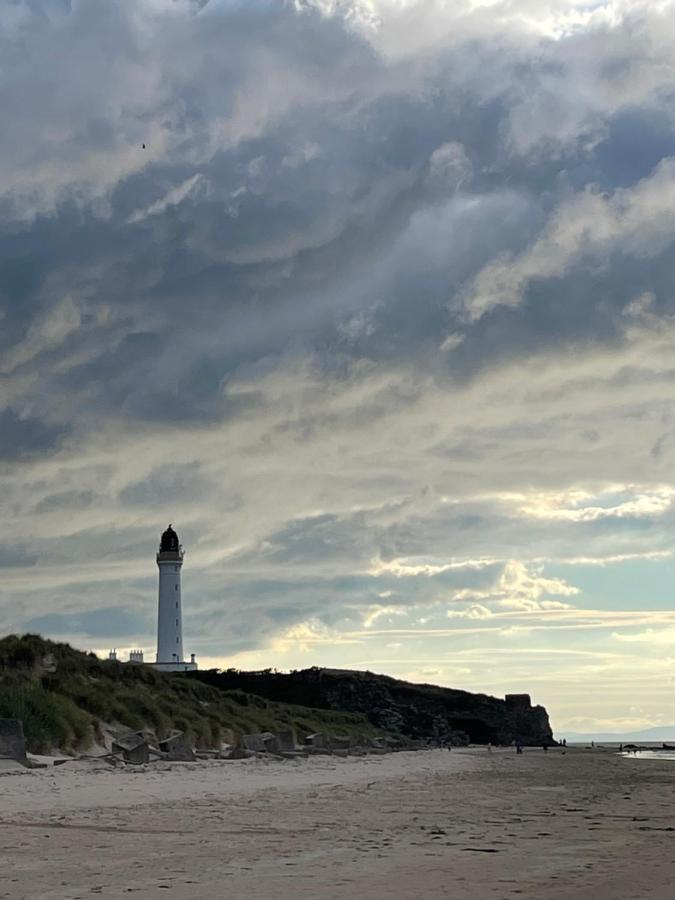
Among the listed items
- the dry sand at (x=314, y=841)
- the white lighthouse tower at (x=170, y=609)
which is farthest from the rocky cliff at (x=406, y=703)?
the dry sand at (x=314, y=841)

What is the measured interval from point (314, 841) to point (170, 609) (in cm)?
→ 8498

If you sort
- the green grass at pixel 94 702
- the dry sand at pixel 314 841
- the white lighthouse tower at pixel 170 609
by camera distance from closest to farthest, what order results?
the dry sand at pixel 314 841, the green grass at pixel 94 702, the white lighthouse tower at pixel 170 609

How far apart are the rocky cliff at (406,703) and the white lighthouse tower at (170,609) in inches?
131

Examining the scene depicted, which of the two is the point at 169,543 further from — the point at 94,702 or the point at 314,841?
the point at 314,841

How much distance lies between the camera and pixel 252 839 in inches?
477

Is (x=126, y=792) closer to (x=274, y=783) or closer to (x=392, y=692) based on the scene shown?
(x=274, y=783)

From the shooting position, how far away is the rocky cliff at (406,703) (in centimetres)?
9775

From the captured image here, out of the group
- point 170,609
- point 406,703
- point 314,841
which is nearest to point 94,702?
point 314,841

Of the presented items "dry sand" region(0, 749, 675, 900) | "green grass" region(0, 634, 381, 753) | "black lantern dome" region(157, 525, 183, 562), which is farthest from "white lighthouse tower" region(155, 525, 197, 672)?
"dry sand" region(0, 749, 675, 900)

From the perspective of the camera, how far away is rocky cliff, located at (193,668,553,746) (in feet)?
321

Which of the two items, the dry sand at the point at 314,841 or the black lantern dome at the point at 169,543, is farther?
the black lantern dome at the point at 169,543

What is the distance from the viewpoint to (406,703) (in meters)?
104

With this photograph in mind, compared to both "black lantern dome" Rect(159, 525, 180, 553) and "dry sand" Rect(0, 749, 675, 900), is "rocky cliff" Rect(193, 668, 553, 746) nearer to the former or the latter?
"black lantern dome" Rect(159, 525, 180, 553)

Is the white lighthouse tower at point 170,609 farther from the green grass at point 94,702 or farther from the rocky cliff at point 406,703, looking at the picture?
the green grass at point 94,702
